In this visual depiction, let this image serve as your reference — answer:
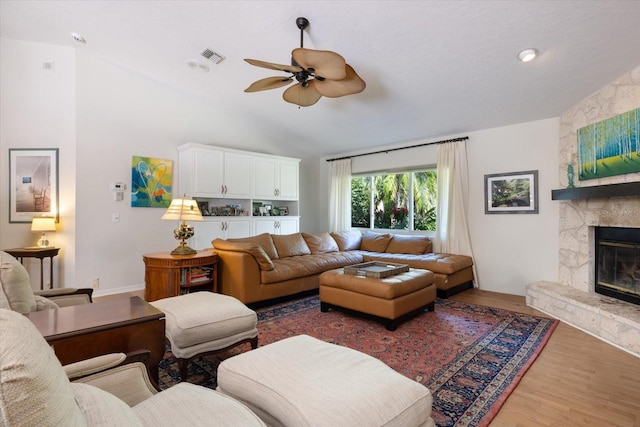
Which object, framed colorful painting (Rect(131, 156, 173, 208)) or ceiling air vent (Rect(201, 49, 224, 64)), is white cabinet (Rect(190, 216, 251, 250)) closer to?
framed colorful painting (Rect(131, 156, 173, 208))

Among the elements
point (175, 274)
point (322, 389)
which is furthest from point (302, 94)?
point (322, 389)

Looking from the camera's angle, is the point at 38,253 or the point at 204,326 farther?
the point at 38,253

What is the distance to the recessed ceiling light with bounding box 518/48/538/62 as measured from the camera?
2.98 metres

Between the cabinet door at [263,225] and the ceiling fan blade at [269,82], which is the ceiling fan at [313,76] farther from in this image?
the cabinet door at [263,225]

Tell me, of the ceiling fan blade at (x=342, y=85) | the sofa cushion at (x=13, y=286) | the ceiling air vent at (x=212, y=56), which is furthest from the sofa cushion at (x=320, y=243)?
the sofa cushion at (x=13, y=286)

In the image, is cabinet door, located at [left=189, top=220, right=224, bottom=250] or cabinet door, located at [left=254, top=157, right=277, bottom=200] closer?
cabinet door, located at [left=189, top=220, right=224, bottom=250]

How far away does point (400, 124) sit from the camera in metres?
5.06

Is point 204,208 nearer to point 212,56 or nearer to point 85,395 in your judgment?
point 212,56

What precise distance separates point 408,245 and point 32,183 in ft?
17.9

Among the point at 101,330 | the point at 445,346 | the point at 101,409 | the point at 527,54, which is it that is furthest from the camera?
the point at 527,54

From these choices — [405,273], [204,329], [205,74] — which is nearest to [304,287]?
[405,273]

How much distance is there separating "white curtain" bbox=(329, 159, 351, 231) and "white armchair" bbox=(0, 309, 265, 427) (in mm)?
5411

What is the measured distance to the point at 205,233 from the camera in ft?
16.7

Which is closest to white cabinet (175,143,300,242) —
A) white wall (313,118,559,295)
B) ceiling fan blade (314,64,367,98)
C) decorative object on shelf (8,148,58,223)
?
decorative object on shelf (8,148,58,223)
